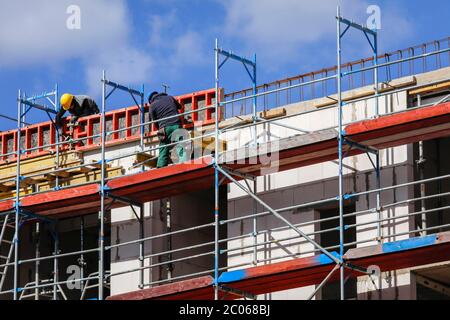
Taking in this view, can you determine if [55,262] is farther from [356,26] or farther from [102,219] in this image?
[356,26]

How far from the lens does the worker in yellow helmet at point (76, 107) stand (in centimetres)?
3566

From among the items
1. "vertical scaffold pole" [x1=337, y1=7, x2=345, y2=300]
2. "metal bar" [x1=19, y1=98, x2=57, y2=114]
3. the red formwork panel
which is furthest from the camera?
"metal bar" [x1=19, y1=98, x2=57, y2=114]

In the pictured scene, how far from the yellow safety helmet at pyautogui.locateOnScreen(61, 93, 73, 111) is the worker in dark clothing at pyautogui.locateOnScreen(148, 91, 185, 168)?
3.36 metres

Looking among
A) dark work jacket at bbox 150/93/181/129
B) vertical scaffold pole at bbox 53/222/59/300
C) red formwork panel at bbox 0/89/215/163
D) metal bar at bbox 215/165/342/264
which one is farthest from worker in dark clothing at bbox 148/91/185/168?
vertical scaffold pole at bbox 53/222/59/300

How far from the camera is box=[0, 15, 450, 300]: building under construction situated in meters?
29.2

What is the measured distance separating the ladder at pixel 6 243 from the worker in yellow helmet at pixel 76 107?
101 inches

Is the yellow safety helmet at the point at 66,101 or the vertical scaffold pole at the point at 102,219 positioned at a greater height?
the yellow safety helmet at the point at 66,101

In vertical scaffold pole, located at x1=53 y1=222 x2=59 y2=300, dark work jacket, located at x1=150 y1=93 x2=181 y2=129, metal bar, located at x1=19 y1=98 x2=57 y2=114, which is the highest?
metal bar, located at x1=19 y1=98 x2=57 y2=114

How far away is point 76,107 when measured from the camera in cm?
3603

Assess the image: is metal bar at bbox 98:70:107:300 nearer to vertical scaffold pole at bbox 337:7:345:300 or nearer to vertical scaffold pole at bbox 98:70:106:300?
→ vertical scaffold pole at bbox 98:70:106:300

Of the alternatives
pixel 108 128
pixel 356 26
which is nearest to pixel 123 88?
pixel 108 128

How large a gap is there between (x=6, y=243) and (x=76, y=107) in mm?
3404

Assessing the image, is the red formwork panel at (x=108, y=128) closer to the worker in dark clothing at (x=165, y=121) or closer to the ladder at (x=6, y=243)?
the worker in dark clothing at (x=165, y=121)

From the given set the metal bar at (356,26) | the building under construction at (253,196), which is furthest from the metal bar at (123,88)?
the metal bar at (356,26)
